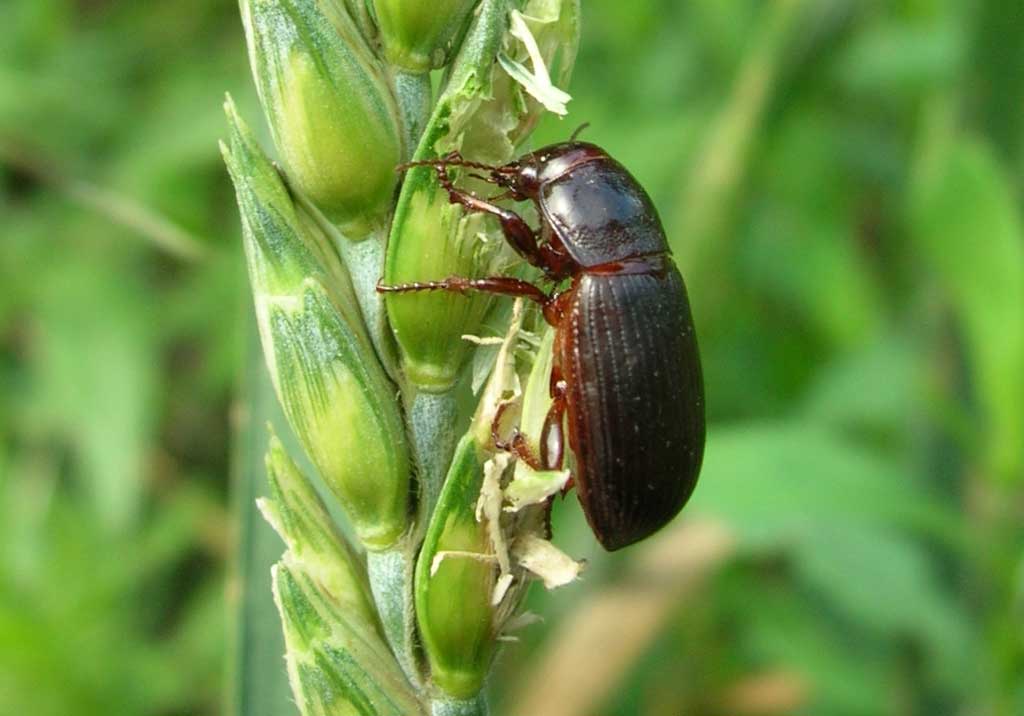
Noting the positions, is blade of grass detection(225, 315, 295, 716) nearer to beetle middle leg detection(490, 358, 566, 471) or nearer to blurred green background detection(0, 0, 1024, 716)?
blurred green background detection(0, 0, 1024, 716)

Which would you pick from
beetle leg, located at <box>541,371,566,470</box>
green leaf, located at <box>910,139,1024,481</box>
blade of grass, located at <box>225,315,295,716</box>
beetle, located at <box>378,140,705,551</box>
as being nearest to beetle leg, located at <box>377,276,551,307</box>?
beetle, located at <box>378,140,705,551</box>

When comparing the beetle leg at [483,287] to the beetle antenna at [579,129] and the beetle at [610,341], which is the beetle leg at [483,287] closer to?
the beetle at [610,341]

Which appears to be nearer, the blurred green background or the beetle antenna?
the beetle antenna

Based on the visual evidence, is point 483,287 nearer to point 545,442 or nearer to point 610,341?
point 545,442

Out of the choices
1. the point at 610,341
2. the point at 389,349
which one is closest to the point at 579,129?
the point at 610,341

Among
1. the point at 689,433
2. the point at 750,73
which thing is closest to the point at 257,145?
the point at 689,433

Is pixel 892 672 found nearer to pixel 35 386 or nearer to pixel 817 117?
pixel 817 117
